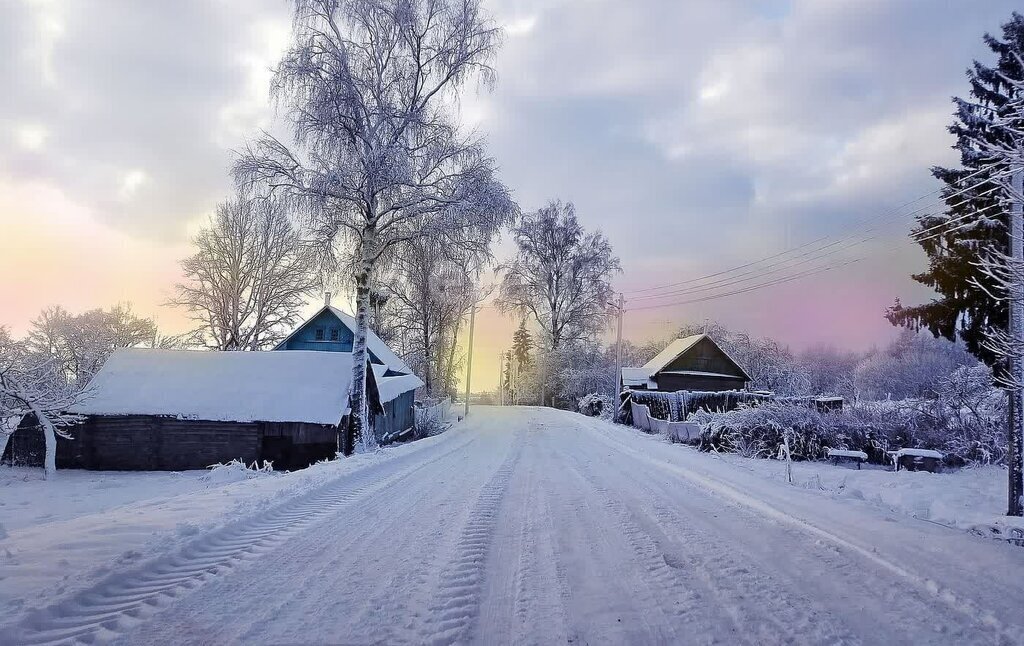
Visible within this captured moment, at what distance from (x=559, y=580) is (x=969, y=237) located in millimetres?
11649

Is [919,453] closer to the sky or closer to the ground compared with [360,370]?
closer to the ground

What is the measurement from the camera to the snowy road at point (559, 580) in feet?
11.0

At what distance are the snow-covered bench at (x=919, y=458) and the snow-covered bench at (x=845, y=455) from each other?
75cm

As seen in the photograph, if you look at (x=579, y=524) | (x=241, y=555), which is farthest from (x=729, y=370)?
(x=241, y=555)

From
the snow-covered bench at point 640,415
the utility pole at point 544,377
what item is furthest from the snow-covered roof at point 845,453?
the utility pole at point 544,377

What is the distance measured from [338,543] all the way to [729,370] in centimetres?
3769

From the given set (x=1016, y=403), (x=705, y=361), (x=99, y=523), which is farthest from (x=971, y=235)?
(x=705, y=361)

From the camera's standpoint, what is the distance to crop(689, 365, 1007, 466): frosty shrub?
14.0m

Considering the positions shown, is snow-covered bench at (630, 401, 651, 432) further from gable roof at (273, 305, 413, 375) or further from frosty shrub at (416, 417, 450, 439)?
gable roof at (273, 305, 413, 375)

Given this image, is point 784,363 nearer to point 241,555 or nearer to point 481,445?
point 481,445

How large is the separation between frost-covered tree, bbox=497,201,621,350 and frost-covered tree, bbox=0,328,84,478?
2989 centimetres

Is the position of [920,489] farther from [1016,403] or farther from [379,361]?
[379,361]

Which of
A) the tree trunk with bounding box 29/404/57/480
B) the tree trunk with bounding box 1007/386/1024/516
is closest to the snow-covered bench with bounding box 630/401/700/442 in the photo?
the tree trunk with bounding box 1007/386/1024/516

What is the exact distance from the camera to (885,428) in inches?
602
